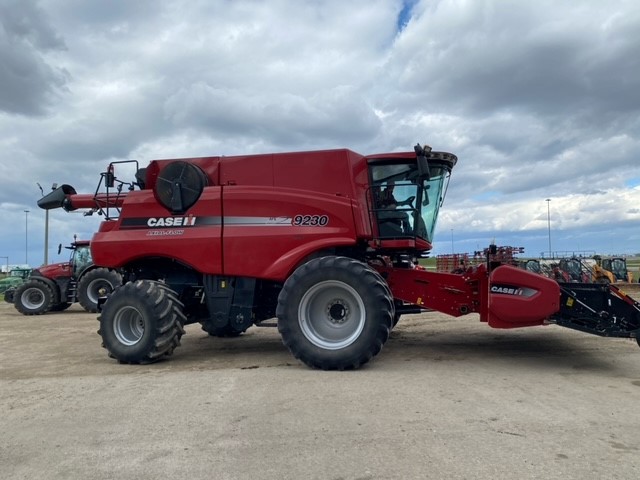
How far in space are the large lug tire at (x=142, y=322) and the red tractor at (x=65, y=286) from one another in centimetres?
963

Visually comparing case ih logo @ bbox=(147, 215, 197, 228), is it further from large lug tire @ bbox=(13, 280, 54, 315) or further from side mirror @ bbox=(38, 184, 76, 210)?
large lug tire @ bbox=(13, 280, 54, 315)

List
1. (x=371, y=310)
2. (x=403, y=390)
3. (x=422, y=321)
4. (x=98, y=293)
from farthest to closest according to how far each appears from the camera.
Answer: (x=98, y=293)
(x=422, y=321)
(x=371, y=310)
(x=403, y=390)

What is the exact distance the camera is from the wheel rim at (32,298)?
730 inches

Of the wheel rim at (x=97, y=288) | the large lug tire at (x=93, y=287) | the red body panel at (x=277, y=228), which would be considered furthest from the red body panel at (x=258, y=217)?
the wheel rim at (x=97, y=288)

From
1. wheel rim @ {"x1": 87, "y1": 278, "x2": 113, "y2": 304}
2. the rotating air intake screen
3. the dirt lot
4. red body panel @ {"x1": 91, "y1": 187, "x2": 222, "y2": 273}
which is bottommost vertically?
the dirt lot

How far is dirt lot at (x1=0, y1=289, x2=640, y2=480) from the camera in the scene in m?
4.07

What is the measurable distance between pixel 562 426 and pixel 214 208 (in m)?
5.61

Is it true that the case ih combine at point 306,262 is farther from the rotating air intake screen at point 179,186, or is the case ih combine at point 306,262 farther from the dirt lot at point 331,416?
the dirt lot at point 331,416

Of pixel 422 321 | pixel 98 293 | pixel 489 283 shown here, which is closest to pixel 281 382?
pixel 489 283

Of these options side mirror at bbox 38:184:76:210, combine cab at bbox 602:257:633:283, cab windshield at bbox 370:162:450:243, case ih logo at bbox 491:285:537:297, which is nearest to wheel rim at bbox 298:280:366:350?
cab windshield at bbox 370:162:450:243

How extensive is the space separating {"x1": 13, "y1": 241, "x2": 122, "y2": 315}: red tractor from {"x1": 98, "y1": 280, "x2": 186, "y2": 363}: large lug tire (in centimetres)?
963

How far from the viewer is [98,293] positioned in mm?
17594

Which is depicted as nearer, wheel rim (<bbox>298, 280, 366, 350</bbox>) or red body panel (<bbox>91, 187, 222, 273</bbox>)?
wheel rim (<bbox>298, 280, 366, 350</bbox>)

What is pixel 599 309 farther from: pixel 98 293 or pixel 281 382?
pixel 98 293
